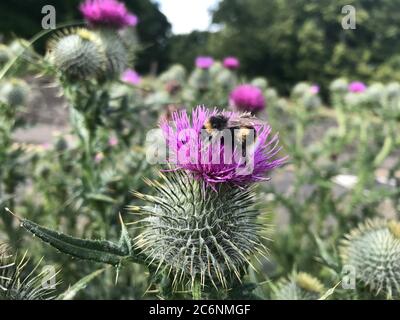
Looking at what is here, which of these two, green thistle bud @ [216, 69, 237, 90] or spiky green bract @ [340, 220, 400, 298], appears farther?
green thistle bud @ [216, 69, 237, 90]

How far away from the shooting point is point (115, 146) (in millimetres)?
5277

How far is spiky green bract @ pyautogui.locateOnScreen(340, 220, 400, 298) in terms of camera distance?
2787 millimetres

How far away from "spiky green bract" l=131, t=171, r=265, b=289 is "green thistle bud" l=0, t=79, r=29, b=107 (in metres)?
3.00

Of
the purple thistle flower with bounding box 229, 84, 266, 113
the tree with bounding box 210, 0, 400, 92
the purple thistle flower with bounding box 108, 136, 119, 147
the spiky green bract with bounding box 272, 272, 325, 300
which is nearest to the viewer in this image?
the spiky green bract with bounding box 272, 272, 325, 300

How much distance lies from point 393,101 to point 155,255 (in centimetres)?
575

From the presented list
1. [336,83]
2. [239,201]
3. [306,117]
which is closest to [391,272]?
[239,201]

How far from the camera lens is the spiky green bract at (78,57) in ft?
12.1

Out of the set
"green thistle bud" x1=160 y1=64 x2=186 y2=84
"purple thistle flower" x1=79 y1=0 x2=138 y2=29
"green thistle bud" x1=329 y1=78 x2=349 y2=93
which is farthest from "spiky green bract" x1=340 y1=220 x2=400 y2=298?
"green thistle bud" x1=329 y1=78 x2=349 y2=93

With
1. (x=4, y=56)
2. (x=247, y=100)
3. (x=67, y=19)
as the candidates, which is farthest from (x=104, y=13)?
→ (x=67, y=19)

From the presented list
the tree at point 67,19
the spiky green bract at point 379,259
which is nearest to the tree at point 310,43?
the tree at point 67,19

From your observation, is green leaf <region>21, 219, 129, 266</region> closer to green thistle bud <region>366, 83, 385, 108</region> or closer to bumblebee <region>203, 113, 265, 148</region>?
bumblebee <region>203, 113, 265, 148</region>

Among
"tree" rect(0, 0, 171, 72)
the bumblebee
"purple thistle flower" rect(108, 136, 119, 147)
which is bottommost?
the bumblebee

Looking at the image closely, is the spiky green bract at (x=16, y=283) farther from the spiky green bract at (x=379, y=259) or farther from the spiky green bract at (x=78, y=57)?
the spiky green bract at (x=78, y=57)

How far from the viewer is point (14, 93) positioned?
473 centimetres
